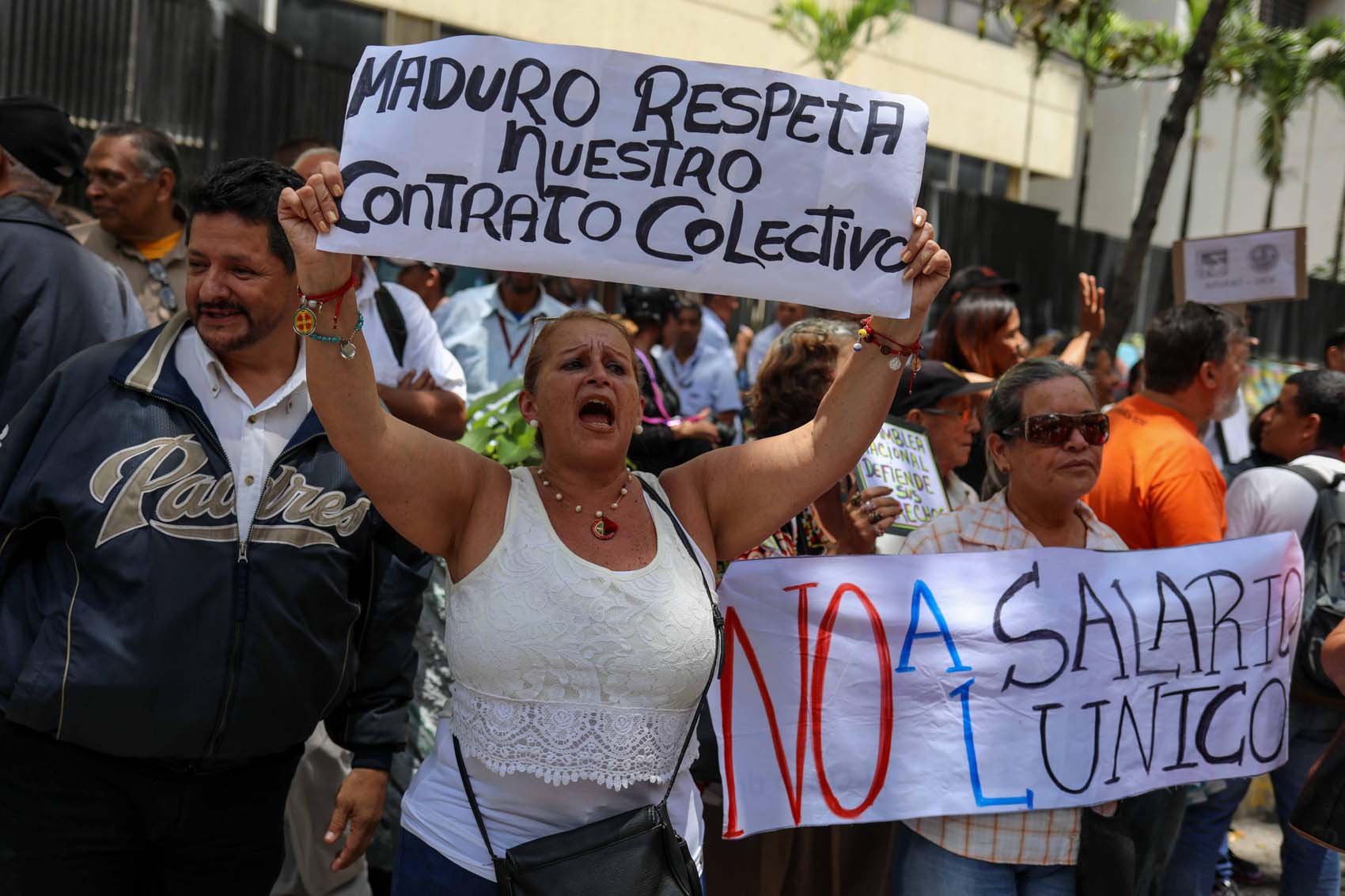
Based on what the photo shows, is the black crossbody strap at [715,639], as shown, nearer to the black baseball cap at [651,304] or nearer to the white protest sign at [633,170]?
the white protest sign at [633,170]

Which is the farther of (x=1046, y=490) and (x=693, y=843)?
(x=1046, y=490)

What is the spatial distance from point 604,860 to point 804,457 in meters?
0.91

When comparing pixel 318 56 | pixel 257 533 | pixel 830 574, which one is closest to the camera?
pixel 257 533

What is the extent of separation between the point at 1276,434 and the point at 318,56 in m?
13.6

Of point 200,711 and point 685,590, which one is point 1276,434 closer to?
point 685,590

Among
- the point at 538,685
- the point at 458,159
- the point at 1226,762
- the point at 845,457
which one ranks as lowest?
the point at 1226,762

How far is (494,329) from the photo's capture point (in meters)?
7.09

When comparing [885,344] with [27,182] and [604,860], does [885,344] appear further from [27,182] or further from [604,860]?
[27,182]

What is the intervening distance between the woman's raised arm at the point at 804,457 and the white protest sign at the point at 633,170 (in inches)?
2.5

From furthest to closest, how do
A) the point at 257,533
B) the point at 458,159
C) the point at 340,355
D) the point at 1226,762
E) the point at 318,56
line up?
the point at 318,56
the point at 1226,762
the point at 257,533
the point at 458,159
the point at 340,355

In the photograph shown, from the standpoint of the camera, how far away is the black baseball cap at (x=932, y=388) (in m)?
4.73

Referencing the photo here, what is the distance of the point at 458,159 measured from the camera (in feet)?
8.61

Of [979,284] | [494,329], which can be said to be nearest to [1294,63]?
[979,284]

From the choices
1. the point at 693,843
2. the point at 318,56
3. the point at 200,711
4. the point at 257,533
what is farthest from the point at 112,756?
the point at 318,56
